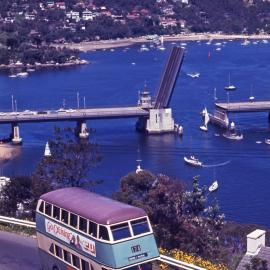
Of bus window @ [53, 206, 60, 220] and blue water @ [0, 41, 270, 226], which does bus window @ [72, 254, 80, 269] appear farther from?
blue water @ [0, 41, 270, 226]

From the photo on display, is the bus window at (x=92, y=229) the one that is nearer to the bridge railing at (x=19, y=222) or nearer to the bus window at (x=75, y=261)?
the bus window at (x=75, y=261)

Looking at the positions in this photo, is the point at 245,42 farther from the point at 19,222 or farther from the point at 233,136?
the point at 19,222

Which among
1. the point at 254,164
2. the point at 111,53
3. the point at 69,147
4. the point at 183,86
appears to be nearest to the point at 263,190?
the point at 254,164

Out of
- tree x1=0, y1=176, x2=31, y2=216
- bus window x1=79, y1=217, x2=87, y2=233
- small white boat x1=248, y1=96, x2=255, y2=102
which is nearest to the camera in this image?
bus window x1=79, y1=217, x2=87, y2=233

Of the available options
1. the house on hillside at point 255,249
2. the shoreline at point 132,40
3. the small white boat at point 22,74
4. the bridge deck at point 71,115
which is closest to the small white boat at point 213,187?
the bridge deck at point 71,115

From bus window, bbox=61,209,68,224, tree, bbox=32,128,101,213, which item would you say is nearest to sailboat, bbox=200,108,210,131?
tree, bbox=32,128,101,213
